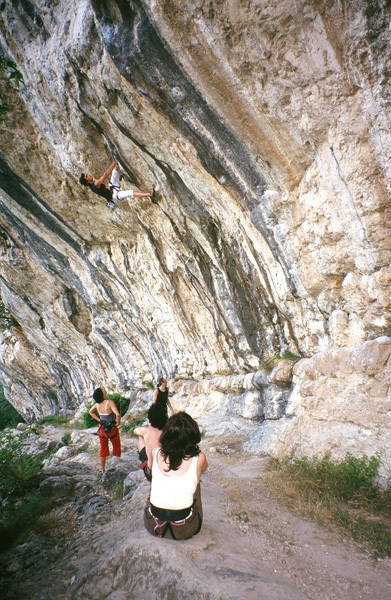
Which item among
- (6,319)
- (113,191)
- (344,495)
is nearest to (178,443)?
(344,495)

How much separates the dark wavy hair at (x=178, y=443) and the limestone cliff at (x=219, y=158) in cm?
388

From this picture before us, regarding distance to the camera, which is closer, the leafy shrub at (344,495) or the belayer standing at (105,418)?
the leafy shrub at (344,495)

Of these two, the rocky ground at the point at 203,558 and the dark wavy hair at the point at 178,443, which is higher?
the dark wavy hair at the point at 178,443

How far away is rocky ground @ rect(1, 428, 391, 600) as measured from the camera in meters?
2.22

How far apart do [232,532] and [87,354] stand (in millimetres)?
16878

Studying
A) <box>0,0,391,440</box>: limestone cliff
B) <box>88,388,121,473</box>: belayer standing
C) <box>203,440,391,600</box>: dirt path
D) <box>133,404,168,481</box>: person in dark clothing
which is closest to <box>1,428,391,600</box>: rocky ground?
<box>203,440,391,600</box>: dirt path

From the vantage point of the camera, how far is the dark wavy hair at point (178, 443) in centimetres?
267

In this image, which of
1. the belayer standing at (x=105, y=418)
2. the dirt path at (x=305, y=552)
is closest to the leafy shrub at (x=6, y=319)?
the belayer standing at (x=105, y=418)

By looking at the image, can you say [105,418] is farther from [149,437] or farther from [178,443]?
[178,443]

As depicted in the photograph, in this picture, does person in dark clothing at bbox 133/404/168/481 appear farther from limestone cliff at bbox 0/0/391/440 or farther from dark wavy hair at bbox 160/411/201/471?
limestone cliff at bbox 0/0/391/440

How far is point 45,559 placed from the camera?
3336 mm

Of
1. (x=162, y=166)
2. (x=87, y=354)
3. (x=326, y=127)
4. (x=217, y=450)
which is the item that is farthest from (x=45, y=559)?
(x=87, y=354)

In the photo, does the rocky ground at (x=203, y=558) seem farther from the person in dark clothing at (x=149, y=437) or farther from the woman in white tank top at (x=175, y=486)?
the person in dark clothing at (x=149, y=437)

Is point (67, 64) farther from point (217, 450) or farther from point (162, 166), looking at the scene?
Answer: point (217, 450)
